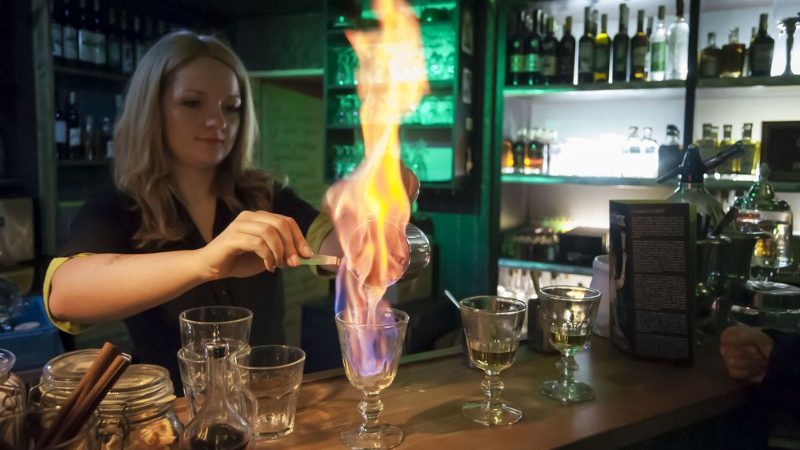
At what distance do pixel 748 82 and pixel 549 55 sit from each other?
3.12 feet

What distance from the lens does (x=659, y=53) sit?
9.68 feet

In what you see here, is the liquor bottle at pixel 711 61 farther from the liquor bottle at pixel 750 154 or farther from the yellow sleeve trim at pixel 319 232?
the yellow sleeve trim at pixel 319 232

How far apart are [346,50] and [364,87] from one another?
242 mm

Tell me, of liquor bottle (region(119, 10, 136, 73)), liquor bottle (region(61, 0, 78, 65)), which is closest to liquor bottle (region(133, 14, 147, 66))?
liquor bottle (region(119, 10, 136, 73))

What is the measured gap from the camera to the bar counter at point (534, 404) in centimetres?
94

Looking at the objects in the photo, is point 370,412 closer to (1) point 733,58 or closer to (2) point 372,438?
(2) point 372,438

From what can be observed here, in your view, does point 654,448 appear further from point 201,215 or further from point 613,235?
point 201,215

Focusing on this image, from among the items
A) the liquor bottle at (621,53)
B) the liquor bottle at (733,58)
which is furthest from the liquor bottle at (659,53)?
the liquor bottle at (733,58)

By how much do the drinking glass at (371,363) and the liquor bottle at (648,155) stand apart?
2.47 m

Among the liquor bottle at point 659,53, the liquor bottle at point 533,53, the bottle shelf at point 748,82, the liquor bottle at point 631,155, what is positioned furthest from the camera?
the liquor bottle at point 533,53

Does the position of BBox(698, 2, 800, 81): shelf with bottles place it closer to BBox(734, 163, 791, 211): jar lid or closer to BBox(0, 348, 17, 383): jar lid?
BBox(734, 163, 791, 211): jar lid

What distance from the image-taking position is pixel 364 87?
3393 millimetres

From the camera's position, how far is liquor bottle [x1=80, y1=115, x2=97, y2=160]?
3293mm

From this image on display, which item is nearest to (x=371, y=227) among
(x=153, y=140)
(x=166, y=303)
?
(x=166, y=303)
